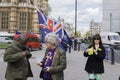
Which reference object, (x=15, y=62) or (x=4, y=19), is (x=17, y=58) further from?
(x=4, y=19)

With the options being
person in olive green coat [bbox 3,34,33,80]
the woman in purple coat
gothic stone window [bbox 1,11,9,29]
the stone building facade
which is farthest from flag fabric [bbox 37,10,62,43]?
gothic stone window [bbox 1,11,9,29]

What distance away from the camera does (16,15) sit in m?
94.2

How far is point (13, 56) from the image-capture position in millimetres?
7570

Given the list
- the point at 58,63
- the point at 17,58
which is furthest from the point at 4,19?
the point at 58,63

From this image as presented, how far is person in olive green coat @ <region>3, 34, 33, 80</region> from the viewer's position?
24.8 ft

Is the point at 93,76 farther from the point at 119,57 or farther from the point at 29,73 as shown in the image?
the point at 119,57

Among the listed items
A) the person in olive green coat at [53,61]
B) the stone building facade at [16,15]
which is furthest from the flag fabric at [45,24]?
the stone building facade at [16,15]

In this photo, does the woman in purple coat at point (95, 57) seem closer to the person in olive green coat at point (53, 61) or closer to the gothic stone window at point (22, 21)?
the person in olive green coat at point (53, 61)

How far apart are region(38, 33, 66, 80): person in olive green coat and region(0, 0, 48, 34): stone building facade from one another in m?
86.1

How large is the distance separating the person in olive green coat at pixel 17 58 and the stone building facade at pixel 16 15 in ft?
280

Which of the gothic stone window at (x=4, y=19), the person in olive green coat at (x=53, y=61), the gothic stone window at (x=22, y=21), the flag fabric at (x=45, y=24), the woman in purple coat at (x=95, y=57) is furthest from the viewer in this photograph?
the gothic stone window at (x=4, y=19)

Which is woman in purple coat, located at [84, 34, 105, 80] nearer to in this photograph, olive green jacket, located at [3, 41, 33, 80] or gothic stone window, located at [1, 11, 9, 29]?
olive green jacket, located at [3, 41, 33, 80]

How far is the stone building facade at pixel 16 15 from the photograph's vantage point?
9338 centimetres

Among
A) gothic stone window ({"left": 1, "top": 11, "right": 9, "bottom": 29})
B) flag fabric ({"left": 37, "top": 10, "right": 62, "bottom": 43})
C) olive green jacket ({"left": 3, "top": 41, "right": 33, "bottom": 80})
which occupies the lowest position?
olive green jacket ({"left": 3, "top": 41, "right": 33, "bottom": 80})
